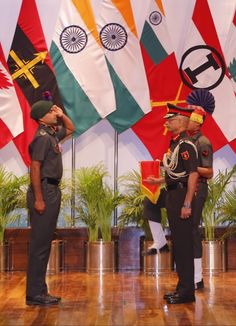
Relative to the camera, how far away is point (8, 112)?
7.65m

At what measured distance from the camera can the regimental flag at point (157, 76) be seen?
7824 millimetres

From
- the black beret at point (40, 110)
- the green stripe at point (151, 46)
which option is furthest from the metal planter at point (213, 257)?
the black beret at point (40, 110)

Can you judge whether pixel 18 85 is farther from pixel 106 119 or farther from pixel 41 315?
pixel 41 315

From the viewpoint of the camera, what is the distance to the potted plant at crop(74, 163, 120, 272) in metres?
7.23

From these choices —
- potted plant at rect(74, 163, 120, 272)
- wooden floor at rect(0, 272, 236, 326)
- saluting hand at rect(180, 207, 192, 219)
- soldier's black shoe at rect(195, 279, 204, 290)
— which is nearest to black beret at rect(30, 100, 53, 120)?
saluting hand at rect(180, 207, 192, 219)

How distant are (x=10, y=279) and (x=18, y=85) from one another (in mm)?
2269

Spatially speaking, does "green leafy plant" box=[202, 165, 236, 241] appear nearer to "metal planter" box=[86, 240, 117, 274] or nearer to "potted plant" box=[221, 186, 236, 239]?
"potted plant" box=[221, 186, 236, 239]

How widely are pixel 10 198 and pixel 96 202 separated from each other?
36.4 inches

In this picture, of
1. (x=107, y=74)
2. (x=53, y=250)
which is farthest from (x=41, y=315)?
(x=107, y=74)

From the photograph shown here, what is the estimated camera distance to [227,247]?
24.4 feet

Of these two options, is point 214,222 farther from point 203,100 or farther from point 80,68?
point 80,68

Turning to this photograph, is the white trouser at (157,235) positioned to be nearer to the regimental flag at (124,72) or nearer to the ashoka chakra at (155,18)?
the regimental flag at (124,72)

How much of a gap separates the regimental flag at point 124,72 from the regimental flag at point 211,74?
0.51 meters

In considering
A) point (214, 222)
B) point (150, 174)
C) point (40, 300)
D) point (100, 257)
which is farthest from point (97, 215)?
point (40, 300)
